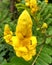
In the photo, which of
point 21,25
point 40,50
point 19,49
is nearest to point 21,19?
point 21,25

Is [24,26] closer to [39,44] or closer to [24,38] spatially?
[24,38]

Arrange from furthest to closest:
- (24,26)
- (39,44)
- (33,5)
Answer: (33,5), (39,44), (24,26)

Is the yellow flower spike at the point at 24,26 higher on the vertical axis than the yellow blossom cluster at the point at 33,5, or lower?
higher

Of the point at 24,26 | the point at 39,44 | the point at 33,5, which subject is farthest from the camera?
the point at 33,5

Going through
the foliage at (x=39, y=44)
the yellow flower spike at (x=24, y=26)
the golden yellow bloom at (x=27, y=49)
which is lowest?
the foliage at (x=39, y=44)

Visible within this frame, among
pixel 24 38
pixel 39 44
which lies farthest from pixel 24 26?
pixel 39 44

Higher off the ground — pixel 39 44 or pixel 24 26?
pixel 24 26

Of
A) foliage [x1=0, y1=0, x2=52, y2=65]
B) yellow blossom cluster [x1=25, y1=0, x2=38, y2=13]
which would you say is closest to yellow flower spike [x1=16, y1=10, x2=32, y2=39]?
foliage [x1=0, y1=0, x2=52, y2=65]

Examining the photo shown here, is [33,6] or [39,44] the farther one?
[33,6]

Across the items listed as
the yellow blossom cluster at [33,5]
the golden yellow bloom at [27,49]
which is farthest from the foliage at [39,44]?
the golden yellow bloom at [27,49]

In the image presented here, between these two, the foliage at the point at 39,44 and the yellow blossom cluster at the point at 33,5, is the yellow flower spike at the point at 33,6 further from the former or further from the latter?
the foliage at the point at 39,44
